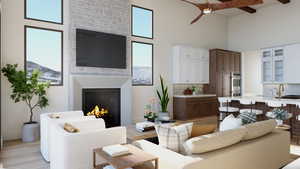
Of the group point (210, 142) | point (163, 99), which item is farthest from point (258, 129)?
point (163, 99)

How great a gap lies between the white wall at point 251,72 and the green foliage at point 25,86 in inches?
298

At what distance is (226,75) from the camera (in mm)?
7965

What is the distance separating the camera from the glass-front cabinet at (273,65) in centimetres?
680

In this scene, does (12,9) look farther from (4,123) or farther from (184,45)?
(184,45)

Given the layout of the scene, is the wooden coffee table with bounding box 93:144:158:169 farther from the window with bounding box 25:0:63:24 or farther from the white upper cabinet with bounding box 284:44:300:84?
the white upper cabinet with bounding box 284:44:300:84

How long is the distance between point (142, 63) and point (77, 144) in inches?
169

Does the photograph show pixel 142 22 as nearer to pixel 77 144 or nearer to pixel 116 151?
pixel 77 144

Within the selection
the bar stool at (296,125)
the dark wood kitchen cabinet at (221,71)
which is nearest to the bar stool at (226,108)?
the bar stool at (296,125)

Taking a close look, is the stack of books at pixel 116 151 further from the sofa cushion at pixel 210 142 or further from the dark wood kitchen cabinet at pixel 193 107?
the dark wood kitchen cabinet at pixel 193 107

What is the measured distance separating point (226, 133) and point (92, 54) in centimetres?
400

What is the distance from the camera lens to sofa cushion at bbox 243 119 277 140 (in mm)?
2400

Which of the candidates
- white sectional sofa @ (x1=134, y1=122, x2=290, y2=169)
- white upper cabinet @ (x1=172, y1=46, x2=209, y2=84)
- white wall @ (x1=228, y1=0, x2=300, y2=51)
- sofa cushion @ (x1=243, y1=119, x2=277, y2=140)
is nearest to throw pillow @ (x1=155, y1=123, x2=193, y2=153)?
white sectional sofa @ (x1=134, y1=122, x2=290, y2=169)

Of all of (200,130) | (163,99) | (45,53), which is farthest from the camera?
(163,99)

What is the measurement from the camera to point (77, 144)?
249 centimetres
